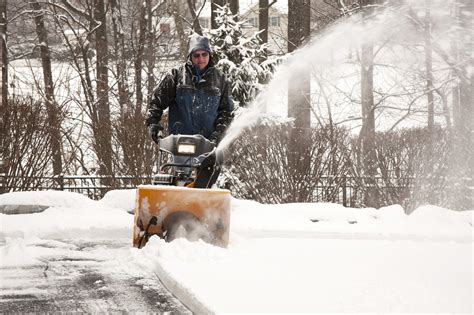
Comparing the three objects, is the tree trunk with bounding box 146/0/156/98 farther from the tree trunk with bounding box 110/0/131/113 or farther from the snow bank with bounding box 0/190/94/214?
the snow bank with bounding box 0/190/94/214

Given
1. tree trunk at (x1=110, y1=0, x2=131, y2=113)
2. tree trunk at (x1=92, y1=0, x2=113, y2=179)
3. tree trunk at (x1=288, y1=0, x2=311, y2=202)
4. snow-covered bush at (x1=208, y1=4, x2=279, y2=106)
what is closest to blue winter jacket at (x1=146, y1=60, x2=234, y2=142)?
tree trunk at (x1=288, y1=0, x2=311, y2=202)

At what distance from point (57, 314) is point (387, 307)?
1938mm

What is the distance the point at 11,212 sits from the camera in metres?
8.02

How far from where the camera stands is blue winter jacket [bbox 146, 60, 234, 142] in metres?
6.78

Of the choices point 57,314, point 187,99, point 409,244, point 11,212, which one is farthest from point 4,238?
point 409,244

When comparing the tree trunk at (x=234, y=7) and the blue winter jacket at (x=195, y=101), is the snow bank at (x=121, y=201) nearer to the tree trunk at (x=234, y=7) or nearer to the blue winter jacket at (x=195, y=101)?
the blue winter jacket at (x=195, y=101)

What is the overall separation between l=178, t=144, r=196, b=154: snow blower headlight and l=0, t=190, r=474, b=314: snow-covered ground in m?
0.86

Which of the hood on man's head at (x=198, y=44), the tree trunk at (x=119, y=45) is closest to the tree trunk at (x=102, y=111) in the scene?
the tree trunk at (x=119, y=45)

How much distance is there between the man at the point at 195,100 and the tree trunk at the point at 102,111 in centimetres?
580

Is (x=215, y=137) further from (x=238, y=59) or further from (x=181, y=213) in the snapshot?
(x=238, y=59)

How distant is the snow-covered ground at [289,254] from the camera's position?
4.09 metres

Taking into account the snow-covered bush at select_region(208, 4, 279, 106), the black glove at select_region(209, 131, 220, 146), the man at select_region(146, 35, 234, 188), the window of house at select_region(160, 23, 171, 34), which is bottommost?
the black glove at select_region(209, 131, 220, 146)

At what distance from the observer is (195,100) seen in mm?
6801

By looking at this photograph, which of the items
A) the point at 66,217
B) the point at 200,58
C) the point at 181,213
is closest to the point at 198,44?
the point at 200,58
